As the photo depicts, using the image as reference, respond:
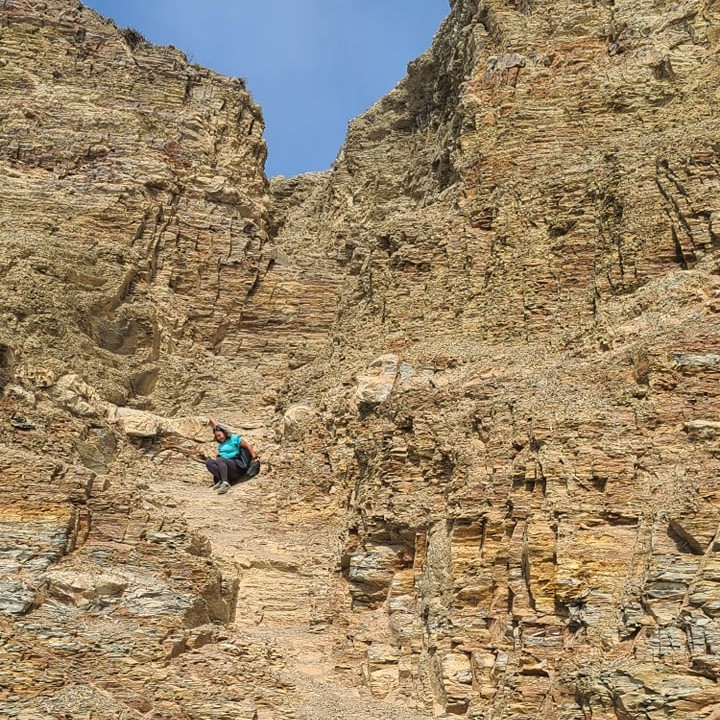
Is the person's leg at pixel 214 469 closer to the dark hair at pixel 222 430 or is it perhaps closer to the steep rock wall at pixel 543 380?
the dark hair at pixel 222 430

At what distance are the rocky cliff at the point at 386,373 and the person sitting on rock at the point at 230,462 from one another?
0.60m

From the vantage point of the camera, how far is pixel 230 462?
98.8 ft

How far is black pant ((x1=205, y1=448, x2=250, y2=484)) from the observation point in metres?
29.9

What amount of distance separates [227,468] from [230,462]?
203 mm

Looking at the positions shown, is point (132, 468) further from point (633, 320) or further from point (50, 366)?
point (633, 320)

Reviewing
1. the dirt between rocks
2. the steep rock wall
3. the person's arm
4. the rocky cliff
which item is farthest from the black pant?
the steep rock wall

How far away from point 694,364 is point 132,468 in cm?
1260

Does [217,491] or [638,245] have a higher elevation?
[638,245]

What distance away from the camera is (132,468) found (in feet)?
97.4

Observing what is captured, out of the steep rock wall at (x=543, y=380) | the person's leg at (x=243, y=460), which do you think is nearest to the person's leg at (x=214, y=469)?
the person's leg at (x=243, y=460)

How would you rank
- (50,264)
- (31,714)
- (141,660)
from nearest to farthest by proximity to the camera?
(31,714) → (141,660) → (50,264)

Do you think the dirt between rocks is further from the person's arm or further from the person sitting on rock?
the person's arm

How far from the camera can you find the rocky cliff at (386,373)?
20.2 m

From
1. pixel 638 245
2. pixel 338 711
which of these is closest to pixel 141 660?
pixel 338 711
